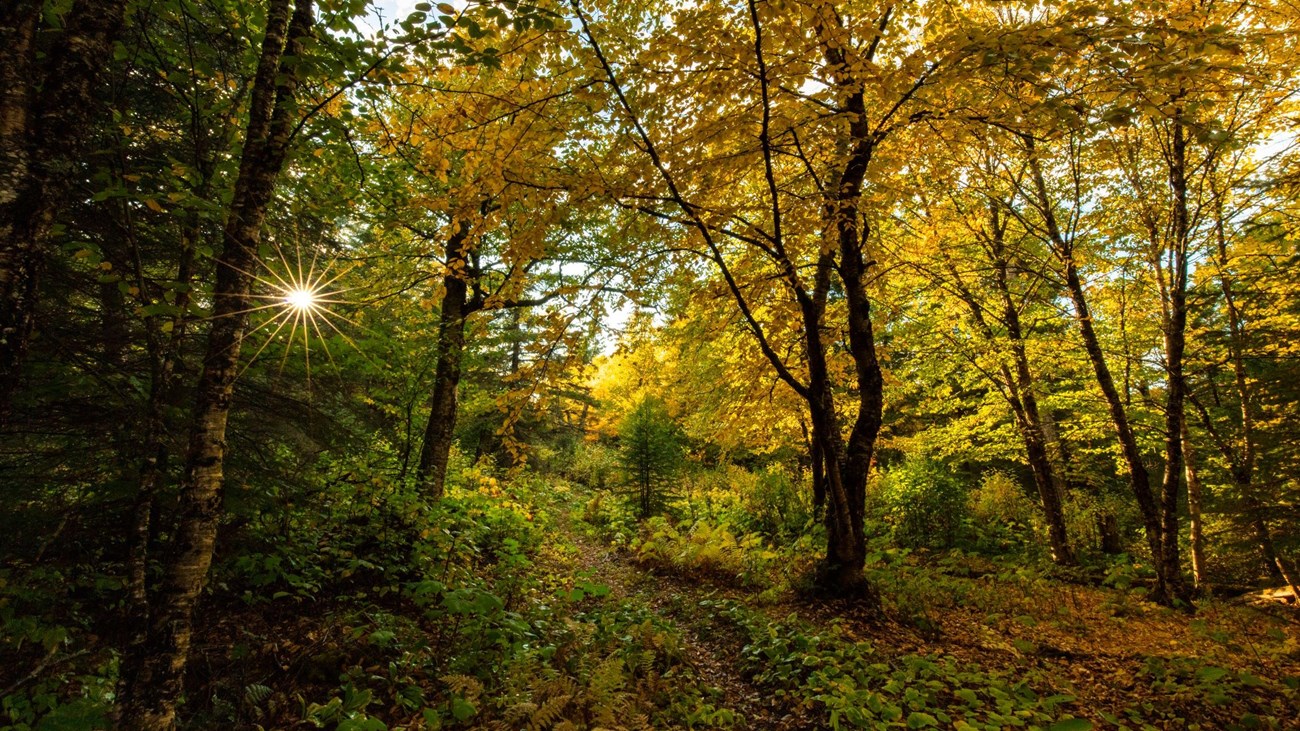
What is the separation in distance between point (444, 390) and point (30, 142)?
629 cm

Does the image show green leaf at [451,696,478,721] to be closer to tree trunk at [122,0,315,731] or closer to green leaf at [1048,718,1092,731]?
tree trunk at [122,0,315,731]

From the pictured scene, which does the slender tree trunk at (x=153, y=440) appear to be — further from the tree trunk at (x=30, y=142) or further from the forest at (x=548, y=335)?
the tree trunk at (x=30, y=142)

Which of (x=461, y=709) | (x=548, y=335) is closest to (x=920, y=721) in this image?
(x=461, y=709)

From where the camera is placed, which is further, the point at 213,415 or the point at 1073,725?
the point at 1073,725

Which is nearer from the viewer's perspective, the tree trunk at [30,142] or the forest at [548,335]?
the tree trunk at [30,142]

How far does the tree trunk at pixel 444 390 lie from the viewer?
24.2 ft

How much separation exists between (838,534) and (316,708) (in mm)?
5643

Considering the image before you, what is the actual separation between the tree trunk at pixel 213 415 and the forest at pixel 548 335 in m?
0.02

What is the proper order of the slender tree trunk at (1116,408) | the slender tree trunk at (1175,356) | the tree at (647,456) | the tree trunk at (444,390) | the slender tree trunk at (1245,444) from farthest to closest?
the tree at (647,456) < the slender tree trunk at (1116,408) < the tree trunk at (444,390) < the slender tree trunk at (1175,356) < the slender tree trunk at (1245,444)

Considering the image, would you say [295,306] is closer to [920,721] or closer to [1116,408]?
[920,721]

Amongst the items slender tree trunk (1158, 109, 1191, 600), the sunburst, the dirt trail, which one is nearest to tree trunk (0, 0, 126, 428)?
the sunburst

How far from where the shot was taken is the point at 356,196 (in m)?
5.92

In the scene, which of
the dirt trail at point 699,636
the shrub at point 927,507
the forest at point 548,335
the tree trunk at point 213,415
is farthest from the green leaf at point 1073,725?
the shrub at point 927,507

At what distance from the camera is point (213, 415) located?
2.93 metres
